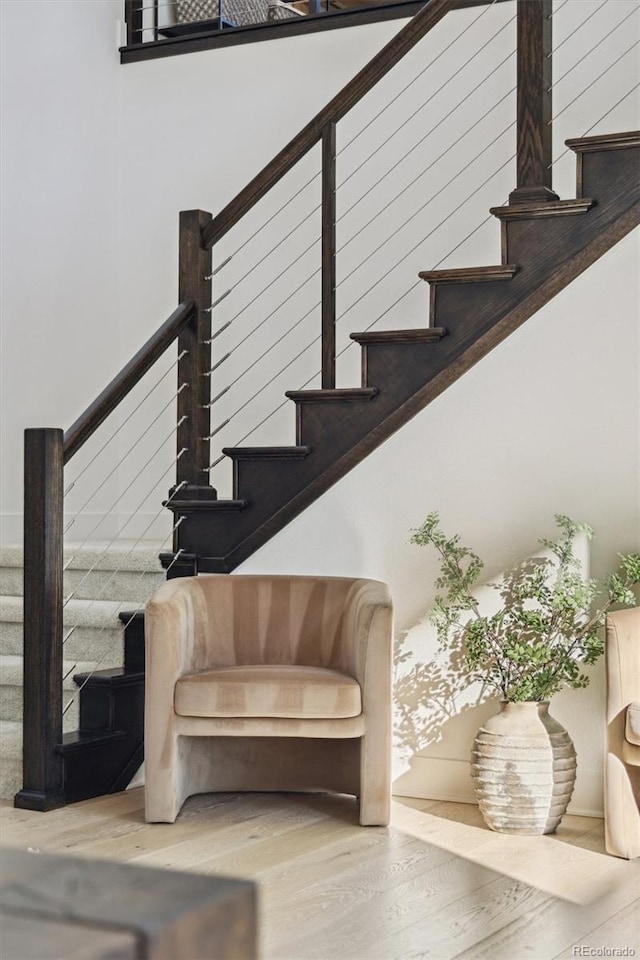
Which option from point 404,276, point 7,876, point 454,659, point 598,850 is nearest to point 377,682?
point 454,659

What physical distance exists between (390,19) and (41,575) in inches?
124

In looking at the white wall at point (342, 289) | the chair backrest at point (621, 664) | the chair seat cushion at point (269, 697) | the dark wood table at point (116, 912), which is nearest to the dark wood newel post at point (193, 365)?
the white wall at point (342, 289)

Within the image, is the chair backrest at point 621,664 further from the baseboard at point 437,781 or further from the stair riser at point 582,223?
the stair riser at point 582,223

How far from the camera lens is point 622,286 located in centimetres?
382

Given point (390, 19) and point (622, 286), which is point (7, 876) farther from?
point (390, 19)

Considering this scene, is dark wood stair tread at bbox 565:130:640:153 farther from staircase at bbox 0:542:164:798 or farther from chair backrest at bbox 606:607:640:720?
staircase at bbox 0:542:164:798

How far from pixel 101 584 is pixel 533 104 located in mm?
2307

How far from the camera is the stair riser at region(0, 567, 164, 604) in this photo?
14.6ft

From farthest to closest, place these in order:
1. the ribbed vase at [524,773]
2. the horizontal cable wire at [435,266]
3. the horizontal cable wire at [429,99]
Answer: the horizontal cable wire at [429,99] → the horizontal cable wire at [435,266] → the ribbed vase at [524,773]

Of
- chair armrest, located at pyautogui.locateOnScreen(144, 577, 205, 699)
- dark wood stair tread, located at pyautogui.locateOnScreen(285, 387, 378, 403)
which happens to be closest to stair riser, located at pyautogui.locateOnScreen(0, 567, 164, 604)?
chair armrest, located at pyautogui.locateOnScreen(144, 577, 205, 699)

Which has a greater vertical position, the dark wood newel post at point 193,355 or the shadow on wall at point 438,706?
the dark wood newel post at point 193,355

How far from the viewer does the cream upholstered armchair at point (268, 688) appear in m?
3.57

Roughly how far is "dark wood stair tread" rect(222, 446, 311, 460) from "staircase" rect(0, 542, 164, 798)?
0.55 meters

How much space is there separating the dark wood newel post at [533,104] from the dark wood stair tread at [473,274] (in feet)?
0.72
